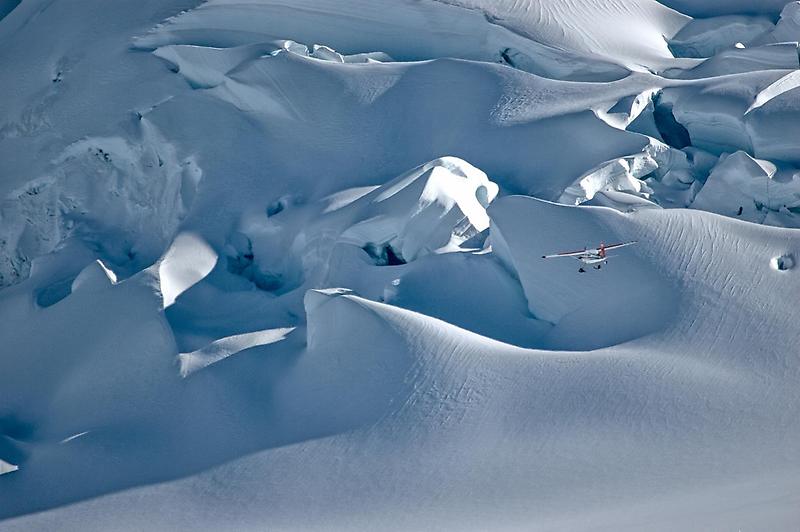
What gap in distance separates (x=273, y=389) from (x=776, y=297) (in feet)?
18.2

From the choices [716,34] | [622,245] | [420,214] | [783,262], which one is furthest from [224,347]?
[716,34]

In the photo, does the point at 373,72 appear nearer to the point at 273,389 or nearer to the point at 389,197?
the point at 389,197

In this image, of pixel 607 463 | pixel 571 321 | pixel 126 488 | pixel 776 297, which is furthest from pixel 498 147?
pixel 126 488

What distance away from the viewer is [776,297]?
13.0 metres

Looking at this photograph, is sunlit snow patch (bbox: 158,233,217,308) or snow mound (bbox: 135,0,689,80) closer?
sunlit snow patch (bbox: 158,233,217,308)

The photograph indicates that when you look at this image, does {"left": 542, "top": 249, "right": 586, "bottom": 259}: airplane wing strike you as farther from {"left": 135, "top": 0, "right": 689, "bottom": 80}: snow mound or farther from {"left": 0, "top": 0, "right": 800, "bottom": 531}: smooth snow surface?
{"left": 135, "top": 0, "right": 689, "bottom": 80}: snow mound

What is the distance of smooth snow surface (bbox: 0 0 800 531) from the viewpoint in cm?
1172

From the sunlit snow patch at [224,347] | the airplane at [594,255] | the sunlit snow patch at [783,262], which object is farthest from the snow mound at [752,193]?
the sunlit snow patch at [224,347]

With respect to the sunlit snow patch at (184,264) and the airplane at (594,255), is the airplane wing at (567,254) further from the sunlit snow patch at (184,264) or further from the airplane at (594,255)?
the sunlit snow patch at (184,264)

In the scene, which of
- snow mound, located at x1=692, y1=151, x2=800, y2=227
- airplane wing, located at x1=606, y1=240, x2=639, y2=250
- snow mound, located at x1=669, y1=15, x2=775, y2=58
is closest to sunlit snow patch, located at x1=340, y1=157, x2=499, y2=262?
airplane wing, located at x1=606, y1=240, x2=639, y2=250

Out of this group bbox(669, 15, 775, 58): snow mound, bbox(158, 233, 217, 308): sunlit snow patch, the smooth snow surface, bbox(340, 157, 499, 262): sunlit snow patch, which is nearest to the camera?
the smooth snow surface

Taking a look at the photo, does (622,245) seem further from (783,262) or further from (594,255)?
(783,262)

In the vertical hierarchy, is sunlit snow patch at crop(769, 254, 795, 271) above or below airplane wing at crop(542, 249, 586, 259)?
below

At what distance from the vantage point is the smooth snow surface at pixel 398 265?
38.4 ft
